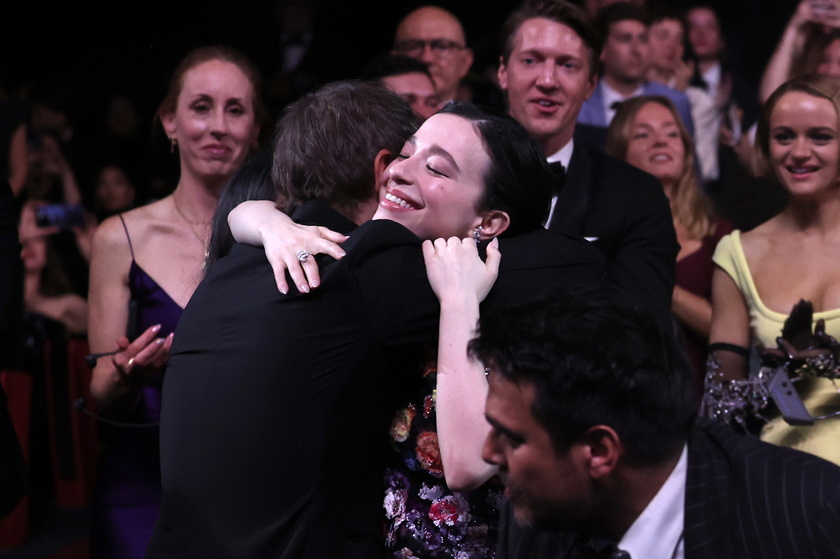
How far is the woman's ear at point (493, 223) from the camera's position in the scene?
2137 millimetres

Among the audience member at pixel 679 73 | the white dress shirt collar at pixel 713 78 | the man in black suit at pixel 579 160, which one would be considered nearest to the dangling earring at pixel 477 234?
the man in black suit at pixel 579 160

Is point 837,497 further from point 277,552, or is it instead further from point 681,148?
point 681,148

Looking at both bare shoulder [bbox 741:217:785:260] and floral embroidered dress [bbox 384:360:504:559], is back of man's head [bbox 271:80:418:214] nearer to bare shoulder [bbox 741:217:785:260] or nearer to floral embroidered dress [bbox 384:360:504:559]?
floral embroidered dress [bbox 384:360:504:559]

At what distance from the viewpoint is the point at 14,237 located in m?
2.78

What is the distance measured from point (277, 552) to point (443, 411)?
0.36 metres

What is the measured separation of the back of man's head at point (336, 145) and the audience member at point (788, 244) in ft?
4.95

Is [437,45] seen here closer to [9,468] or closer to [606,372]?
[9,468]

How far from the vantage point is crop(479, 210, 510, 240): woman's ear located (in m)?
2.14

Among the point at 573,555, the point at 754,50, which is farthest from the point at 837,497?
the point at 754,50

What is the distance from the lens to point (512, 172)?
212 cm

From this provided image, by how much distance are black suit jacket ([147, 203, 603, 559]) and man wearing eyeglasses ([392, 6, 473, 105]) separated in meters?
3.01

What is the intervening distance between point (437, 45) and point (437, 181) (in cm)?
288

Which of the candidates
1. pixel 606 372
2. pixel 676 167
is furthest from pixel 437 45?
pixel 606 372

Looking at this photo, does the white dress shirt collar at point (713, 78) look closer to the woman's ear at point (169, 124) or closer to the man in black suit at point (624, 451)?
the woman's ear at point (169, 124)
